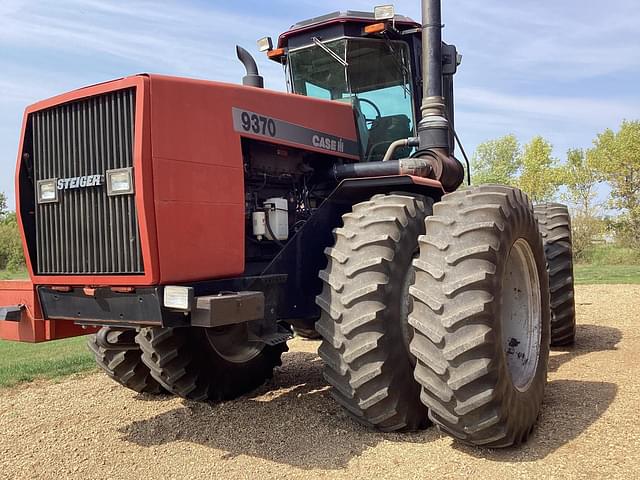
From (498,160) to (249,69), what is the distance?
4604 centimetres

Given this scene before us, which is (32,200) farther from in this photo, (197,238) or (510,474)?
(510,474)

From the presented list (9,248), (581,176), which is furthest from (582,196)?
(9,248)

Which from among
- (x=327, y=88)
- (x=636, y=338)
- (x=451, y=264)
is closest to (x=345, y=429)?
(x=451, y=264)

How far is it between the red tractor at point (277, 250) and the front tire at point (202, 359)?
19 mm

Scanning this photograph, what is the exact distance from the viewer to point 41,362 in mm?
8234

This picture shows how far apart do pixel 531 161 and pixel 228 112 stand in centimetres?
4020

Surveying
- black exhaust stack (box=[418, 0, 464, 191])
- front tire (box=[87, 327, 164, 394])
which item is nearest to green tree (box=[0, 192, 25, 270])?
front tire (box=[87, 327, 164, 394])

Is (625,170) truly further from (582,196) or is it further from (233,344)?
(233,344)

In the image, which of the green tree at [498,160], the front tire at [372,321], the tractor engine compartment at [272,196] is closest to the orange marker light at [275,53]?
the tractor engine compartment at [272,196]

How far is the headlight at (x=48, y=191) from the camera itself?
3.86 metres

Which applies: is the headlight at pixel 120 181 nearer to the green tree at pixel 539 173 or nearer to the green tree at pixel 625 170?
the green tree at pixel 625 170

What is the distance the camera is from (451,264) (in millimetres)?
3615

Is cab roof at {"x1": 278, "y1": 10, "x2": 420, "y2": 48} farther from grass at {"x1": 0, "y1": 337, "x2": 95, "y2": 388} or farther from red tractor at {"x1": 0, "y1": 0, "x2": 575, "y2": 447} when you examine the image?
grass at {"x1": 0, "y1": 337, "x2": 95, "y2": 388}

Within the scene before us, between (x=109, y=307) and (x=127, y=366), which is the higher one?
(x=109, y=307)
